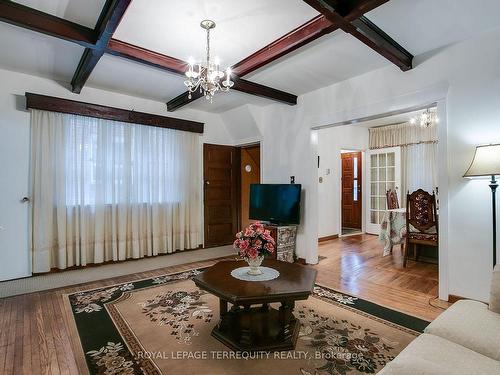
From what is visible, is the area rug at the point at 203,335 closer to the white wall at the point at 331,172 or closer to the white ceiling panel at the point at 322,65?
the white ceiling panel at the point at 322,65

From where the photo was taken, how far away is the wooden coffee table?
6.43ft

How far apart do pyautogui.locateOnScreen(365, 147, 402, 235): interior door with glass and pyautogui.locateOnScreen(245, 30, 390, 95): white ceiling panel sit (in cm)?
363

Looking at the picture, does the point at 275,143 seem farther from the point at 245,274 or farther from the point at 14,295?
the point at 14,295

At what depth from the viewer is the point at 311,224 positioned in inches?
170

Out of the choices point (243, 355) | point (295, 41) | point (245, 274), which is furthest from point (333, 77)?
point (243, 355)

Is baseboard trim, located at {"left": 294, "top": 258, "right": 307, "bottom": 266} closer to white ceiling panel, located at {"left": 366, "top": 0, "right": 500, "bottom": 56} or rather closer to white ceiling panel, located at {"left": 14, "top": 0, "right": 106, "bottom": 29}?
white ceiling panel, located at {"left": 366, "top": 0, "right": 500, "bottom": 56}

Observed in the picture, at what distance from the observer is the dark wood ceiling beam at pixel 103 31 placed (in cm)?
207

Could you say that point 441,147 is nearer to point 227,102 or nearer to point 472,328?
point 472,328

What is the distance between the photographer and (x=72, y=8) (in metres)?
2.26

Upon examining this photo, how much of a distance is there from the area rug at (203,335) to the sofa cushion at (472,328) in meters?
0.58

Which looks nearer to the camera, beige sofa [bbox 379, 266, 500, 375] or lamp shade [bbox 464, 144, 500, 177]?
beige sofa [bbox 379, 266, 500, 375]

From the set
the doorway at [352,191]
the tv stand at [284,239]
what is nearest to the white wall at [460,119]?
the tv stand at [284,239]

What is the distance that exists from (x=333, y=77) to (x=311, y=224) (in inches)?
86.3

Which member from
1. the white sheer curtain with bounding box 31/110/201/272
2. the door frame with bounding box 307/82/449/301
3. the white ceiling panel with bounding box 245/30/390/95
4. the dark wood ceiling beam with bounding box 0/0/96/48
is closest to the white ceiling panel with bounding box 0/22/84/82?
the dark wood ceiling beam with bounding box 0/0/96/48
